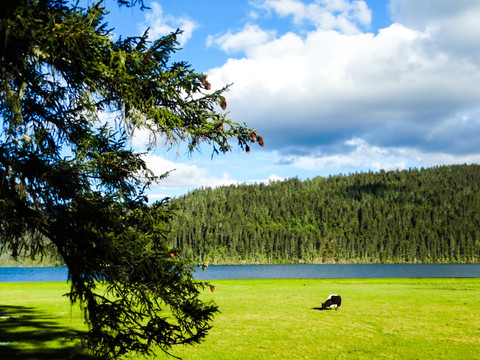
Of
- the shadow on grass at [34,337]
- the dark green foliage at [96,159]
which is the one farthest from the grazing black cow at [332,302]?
the dark green foliage at [96,159]

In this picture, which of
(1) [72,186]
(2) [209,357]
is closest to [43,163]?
(1) [72,186]

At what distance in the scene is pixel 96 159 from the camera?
24.3 ft

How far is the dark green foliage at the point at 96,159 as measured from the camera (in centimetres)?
672

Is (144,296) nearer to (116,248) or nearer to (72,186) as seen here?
(116,248)

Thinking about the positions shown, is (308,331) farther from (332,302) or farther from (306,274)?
(306,274)

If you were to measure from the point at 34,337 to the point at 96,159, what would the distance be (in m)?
11.0

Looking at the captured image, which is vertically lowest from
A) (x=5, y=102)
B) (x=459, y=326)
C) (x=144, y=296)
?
(x=459, y=326)

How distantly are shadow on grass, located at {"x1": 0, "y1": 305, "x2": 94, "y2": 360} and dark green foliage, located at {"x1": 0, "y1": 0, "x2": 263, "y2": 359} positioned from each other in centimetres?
314

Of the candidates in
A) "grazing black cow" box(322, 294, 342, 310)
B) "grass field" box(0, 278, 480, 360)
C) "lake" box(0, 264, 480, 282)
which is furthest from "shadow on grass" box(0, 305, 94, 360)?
"lake" box(0, 264, 480, 282)

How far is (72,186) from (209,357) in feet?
25.5

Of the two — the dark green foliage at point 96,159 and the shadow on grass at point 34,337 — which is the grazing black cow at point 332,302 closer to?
the shadow on grass at point 34,337

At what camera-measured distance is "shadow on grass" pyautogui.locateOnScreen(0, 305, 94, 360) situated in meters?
12.3

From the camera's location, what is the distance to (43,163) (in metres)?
6.74

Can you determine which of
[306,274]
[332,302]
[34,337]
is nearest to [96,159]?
[34,337]
